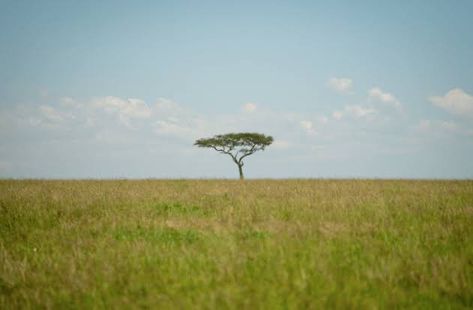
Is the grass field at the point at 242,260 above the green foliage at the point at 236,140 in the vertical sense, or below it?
below

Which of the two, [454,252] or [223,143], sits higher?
[223,143]

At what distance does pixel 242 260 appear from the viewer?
484 centimetres

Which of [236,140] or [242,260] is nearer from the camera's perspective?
[242,260]

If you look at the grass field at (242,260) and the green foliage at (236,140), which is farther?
the green foliage at (236,140)

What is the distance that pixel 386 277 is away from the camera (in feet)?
14.4

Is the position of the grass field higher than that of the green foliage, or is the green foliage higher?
the green foliage

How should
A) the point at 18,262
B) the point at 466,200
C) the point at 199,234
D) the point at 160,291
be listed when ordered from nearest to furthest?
the point at 160,291, the point at 18,262, the point at 199,234, the point at 466,200

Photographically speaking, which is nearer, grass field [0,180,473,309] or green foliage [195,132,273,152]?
grass field [0,180,473,309]

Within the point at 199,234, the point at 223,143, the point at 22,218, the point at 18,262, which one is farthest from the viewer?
the point at 223,143

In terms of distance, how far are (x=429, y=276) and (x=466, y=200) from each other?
8.60 metres

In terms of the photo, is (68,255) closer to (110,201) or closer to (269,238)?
(269,238)

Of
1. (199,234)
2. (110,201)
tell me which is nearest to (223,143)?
(110,201)

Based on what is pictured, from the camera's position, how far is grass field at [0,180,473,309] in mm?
3873

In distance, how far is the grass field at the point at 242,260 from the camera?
387 centimetres
